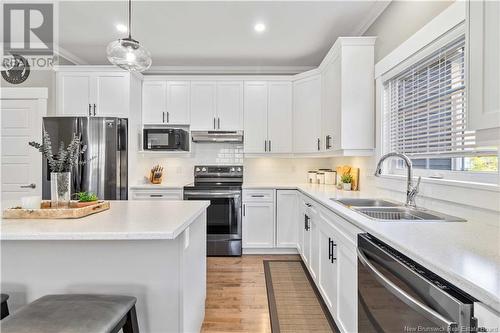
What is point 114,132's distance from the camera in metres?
3.45

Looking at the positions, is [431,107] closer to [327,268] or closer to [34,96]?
[327,268]

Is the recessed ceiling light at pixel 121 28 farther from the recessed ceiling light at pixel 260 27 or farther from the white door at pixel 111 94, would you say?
the recessed ceiling light at pixel 260 27

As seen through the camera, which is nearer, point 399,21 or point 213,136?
point 399,21

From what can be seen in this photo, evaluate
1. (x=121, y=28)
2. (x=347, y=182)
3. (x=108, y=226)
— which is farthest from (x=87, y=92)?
(x=347, y=182)

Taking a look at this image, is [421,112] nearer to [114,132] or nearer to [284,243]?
[284,243]

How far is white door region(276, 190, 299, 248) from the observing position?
3.73 metres

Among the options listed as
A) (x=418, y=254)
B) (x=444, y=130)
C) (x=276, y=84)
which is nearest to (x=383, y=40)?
(x=444, y=130)

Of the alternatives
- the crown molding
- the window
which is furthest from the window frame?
the crown molding

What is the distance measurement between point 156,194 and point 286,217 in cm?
177

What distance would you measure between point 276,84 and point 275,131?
68 centimetres

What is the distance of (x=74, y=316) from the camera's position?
107 cm

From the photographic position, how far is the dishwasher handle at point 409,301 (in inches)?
32.0

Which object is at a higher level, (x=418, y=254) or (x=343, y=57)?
(x=343, y=57)

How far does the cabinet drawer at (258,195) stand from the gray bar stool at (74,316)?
8.36 ft
